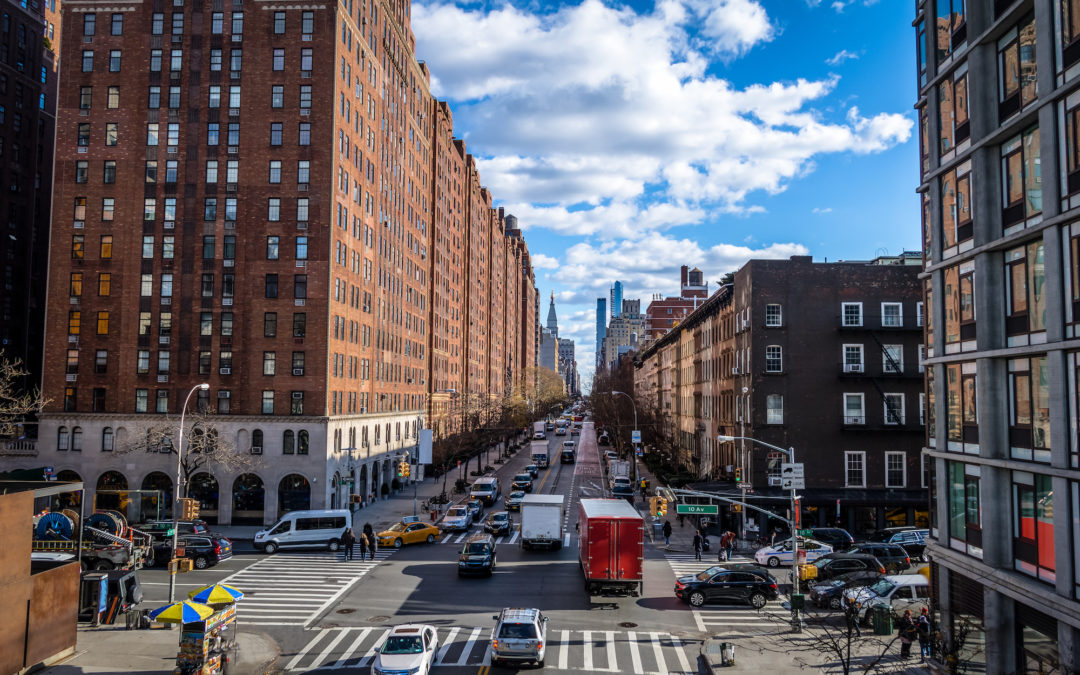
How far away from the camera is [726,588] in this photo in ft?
Answer: 106

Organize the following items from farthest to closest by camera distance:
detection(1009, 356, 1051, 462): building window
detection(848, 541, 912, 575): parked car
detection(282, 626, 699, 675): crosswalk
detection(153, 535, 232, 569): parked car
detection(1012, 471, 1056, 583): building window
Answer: detection(153, 535, 232, 569): parked car < detection(848, 541, 912, 575): parked car < detection(282, 626, 699, 675): crosswalk < detection(1009, 356, 1051, 462): building window < detection(1012, 471, 1056, 583): building window

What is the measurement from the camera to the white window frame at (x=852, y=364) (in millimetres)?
51625

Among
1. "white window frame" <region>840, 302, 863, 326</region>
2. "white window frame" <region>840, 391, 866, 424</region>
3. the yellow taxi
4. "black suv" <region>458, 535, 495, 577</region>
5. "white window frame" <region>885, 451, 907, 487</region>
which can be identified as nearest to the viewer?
"black suv" <region>458, 535, 495, 577</region>

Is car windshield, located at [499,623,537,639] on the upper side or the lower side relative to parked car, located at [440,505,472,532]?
upper

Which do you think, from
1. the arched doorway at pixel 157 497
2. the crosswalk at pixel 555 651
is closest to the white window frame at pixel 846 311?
the crosswalk at pixel 555 651

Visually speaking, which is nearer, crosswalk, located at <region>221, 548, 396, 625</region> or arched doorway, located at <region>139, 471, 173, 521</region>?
crosswalk, located at <region>221, 548, 396, 625</region>

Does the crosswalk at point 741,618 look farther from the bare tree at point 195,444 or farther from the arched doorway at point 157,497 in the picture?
the arched doorway at point 157,497

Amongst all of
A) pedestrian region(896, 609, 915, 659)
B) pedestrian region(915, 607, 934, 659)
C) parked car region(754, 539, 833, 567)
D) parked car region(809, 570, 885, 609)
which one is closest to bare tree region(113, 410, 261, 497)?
parked car region(754, 539, 833, 567)

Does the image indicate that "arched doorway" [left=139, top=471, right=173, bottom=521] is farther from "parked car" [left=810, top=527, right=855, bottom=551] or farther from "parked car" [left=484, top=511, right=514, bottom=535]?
"parked car" [left=810, top=527, right=855, bottom=551]

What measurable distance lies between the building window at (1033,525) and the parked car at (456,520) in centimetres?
3612

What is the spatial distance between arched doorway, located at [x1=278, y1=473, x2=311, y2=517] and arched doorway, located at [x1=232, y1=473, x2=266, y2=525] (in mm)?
1436

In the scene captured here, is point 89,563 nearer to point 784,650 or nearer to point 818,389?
point 784,650

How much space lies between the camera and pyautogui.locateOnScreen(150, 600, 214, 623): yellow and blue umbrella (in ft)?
71.2

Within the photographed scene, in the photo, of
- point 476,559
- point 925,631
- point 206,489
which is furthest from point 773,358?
point 206,489
